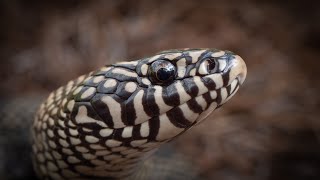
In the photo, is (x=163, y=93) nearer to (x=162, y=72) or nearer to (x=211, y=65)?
(x=162, y=72)

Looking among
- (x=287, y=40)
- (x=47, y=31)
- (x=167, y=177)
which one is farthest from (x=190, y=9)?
(x=167, y=177)

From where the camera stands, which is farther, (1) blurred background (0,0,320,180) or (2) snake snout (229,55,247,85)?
(1) blurred background (0,0,320,180)

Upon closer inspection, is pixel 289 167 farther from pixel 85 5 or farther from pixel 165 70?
pixel 85 5

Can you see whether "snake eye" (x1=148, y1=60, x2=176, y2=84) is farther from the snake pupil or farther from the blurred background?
the blurred background

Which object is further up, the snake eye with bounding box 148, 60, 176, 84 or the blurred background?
the snake eye with bounding box 148, 60, 176, 84

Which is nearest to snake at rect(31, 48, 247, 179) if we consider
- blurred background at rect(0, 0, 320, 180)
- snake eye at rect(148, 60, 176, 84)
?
snake eye at rect(148, 60, 176, 84)

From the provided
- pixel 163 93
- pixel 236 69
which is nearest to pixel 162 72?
pixel 163 93
